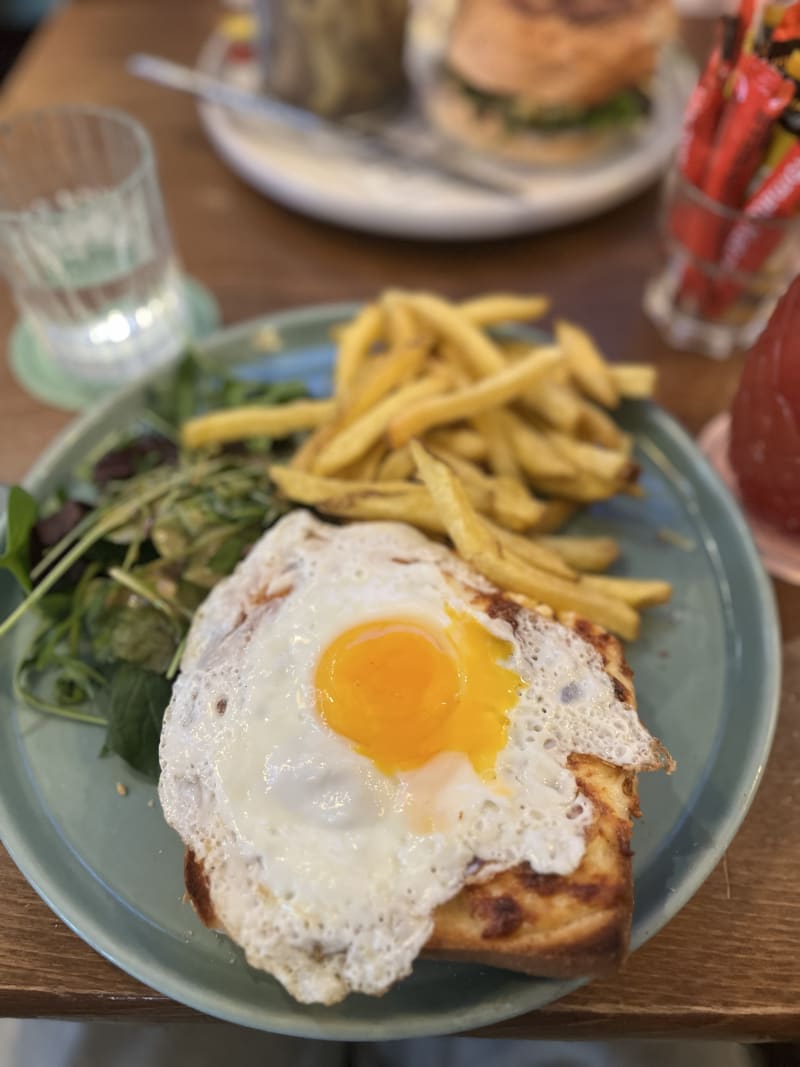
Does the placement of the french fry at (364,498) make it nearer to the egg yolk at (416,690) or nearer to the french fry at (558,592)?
the french fry at (558,592)

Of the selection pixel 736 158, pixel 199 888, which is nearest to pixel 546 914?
pixel 199 888

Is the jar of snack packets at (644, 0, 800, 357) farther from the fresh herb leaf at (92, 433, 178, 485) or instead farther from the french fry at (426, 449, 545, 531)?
the fresh herb leaf at (92, 433, 178, 485)

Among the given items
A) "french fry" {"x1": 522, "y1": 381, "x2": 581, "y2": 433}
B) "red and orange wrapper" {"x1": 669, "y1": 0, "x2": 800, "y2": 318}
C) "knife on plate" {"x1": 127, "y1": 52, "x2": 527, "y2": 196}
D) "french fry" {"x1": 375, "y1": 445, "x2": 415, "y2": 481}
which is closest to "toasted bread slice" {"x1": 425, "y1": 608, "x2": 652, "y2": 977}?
"french fry" {"x1": 375, "y1": 445, "x2": 415, "y2": 481}

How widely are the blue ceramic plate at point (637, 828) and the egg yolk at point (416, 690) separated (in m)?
0.42

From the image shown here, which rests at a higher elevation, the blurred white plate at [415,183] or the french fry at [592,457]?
the blurred white plate at [415,183]

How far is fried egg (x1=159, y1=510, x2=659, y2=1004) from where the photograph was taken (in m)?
1.40

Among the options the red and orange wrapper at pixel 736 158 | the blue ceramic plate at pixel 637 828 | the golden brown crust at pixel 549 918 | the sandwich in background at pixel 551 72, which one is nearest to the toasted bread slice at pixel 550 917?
the golden brown crust at pixel 549 918

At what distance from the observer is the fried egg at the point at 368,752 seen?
1396mm

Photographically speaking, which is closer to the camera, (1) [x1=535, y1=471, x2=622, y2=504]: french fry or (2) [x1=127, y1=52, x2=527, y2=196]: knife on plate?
(1) [x1=535, y1=471, x2=622, y2=504]: french fry

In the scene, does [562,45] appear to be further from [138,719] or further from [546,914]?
[546,914]

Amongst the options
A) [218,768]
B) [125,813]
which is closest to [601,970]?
[218,768]

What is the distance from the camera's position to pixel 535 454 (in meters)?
2.15

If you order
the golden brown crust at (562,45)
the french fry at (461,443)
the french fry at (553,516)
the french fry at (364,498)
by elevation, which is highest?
the golden brown crust at (562,45)

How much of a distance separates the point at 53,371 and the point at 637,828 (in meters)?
2.38
